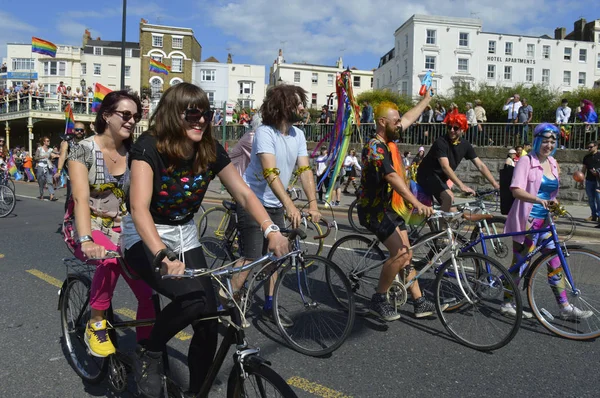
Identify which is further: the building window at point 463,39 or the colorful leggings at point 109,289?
the building window at point 463,39

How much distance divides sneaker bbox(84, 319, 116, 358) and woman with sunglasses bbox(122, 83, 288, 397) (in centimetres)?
41

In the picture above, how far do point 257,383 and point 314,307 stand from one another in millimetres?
1672

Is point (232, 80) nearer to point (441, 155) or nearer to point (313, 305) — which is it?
point (441, 155)

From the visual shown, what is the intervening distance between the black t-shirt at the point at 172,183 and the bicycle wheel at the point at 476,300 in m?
2.26

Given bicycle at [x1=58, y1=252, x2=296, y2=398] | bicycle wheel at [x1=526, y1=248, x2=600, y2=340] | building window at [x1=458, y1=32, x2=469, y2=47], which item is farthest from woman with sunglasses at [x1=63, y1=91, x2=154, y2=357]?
building window at [x1=458, y1=32, x2=469, y2=47]

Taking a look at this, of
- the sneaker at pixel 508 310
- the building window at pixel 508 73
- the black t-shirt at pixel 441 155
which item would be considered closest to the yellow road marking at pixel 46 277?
the sneaker at pixel 508 310

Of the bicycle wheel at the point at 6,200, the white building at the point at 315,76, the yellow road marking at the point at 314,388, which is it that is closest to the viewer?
the yellow road marking at the point at 314,388

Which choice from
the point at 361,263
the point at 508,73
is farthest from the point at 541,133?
the point at 508,73

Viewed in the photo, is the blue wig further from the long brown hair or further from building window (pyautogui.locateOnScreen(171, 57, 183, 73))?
building window (pyautogui.locateOnScreen(171, 57, 183, 73))

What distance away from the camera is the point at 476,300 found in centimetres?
411

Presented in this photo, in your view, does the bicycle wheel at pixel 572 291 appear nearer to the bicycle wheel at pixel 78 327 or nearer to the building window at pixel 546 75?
the bicycle wheel at pixel 78 327

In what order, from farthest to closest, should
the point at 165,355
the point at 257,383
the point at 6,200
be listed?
the point at 6,200
the point at 165,355
the point at 257,383

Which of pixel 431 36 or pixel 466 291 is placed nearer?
pixel 466 291

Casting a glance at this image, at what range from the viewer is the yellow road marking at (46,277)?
18.9ft
